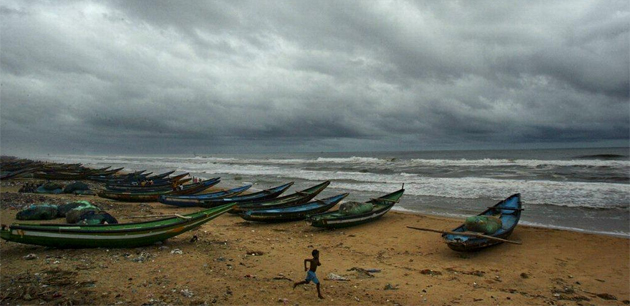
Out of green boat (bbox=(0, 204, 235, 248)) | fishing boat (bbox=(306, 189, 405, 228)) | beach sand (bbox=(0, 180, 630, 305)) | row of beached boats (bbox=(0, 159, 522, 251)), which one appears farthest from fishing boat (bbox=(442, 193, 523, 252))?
green boat (bbox=(0, 204, 235, 248))

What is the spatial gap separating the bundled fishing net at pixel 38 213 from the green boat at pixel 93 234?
5612mm

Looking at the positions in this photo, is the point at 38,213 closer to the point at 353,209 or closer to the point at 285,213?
the point at 285,213

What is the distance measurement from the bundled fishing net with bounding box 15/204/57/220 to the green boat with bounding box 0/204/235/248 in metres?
5.61

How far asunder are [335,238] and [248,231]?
3.51 meters

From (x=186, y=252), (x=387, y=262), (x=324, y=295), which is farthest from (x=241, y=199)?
(x=324, y=295)

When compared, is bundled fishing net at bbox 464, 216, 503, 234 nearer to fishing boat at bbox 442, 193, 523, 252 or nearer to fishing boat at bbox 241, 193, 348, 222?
fishing boat at bbox 442, 193, 523, 252

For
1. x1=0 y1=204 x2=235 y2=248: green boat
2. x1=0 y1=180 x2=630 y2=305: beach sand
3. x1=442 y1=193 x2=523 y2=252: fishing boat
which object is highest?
x1=0 y1=204 x2=235 y2=248: green boat

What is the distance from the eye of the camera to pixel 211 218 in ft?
34.0

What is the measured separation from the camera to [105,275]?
6.91 m

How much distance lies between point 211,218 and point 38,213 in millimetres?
7991

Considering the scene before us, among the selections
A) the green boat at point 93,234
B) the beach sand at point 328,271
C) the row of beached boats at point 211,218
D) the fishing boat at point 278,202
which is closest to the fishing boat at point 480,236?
the row of beached boats at point 211,218

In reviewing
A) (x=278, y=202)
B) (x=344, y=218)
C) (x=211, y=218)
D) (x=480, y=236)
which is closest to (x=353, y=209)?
(x=344, y=218)

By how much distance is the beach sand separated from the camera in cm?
634

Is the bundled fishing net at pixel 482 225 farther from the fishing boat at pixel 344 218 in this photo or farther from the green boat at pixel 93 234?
the green boat at pixel 93 234
